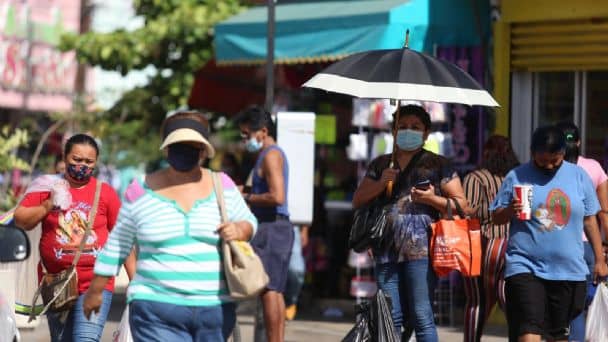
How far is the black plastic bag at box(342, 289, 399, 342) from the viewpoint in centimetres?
844

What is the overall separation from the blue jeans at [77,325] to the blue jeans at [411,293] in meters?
1.75

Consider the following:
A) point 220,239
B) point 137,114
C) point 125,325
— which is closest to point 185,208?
point 220,239

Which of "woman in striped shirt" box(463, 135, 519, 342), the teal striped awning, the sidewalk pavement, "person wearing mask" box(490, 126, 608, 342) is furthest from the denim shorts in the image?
the teal striped awning

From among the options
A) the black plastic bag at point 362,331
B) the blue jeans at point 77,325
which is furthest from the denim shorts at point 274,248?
the blue jeans at point 77,325

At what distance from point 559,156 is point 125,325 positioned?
9.03ft

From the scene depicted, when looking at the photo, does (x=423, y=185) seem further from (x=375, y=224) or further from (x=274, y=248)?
(x=274, y=248)

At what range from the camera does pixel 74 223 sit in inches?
313

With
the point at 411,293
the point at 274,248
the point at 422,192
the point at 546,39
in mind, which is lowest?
the point at 411,293

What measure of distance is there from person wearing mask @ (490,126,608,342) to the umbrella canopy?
54 centimetres

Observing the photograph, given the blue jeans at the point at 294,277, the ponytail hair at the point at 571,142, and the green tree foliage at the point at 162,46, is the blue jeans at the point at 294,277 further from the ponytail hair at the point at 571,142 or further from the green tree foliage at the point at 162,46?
the green tree foliage at the point at 162,46

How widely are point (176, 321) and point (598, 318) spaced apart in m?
4.11

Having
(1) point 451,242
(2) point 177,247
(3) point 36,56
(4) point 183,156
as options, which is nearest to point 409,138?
(1) point 451,242

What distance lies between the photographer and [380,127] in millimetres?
13703

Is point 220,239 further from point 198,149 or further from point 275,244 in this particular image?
point 275,244
